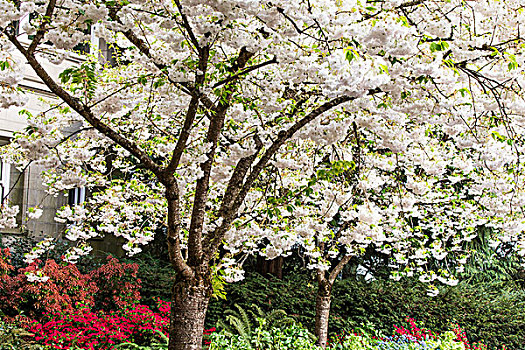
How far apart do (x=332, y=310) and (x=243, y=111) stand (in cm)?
546

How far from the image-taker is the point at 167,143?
4484 mm

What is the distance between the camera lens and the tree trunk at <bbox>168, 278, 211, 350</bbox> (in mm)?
3830

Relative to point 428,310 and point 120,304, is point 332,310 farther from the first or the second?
point 120,304

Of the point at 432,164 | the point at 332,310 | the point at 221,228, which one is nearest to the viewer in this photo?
the point at 221,228

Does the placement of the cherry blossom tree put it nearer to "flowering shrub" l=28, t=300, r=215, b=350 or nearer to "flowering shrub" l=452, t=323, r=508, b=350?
"flowering shrub" l=28, t=300, r=215, b=350

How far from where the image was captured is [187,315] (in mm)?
3836

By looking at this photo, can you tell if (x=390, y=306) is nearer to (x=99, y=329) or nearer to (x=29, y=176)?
(x=99, y=329)

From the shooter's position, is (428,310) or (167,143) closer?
(167,143)

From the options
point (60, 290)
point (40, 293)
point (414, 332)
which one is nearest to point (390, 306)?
point (414, 332)

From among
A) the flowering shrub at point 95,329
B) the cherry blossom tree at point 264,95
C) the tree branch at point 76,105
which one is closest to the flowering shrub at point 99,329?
the flowering shrub at point 95,329

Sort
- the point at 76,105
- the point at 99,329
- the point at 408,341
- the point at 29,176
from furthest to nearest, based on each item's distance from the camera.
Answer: the point at 29,176 → the point at 408,341 → the point at 99,329 → the point at 76,105

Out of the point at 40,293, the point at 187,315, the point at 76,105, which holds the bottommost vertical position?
the point at 187,315

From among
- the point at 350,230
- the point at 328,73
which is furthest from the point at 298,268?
the point at 328,73

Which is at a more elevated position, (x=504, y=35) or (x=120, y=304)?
(x=504, y=35)
